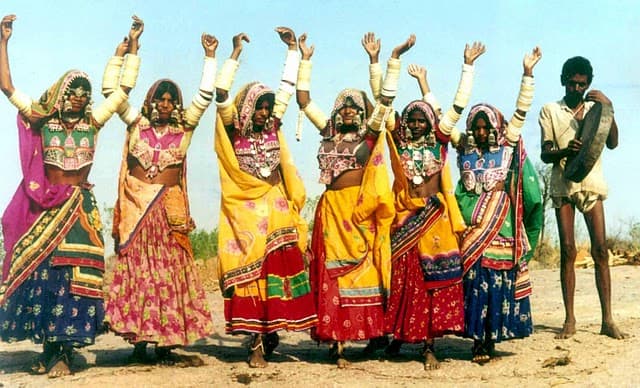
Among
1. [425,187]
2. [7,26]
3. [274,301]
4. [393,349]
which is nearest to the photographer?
[7,26]

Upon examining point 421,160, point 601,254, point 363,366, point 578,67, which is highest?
point 578,67

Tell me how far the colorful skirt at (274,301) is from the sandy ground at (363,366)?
1.33 feet

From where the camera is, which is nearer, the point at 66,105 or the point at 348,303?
the point at 66,105

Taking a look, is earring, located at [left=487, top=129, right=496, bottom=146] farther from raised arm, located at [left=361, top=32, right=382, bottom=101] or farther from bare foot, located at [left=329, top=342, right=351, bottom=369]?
bare foot, located at [left=329, top=342, right=351, bottom=369]

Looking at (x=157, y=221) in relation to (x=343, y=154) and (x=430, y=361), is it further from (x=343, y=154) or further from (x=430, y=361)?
(x=430, y=361)

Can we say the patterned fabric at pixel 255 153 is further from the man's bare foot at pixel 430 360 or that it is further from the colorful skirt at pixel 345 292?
the man's bare foot at pixel 430 360

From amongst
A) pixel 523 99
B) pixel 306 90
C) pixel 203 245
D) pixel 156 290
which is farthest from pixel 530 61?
pixel 203 245

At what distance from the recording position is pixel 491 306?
297 inches

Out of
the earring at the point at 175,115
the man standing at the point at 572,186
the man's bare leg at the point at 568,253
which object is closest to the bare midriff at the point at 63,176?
the earring at the point at 175,115

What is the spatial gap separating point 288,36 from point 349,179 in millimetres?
1465

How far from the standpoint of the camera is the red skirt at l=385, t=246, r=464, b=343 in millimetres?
7453

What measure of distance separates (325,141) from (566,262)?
3072mm

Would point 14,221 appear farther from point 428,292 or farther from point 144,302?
point 428,292

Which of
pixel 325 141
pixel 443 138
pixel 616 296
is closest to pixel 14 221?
pixel 325 141
